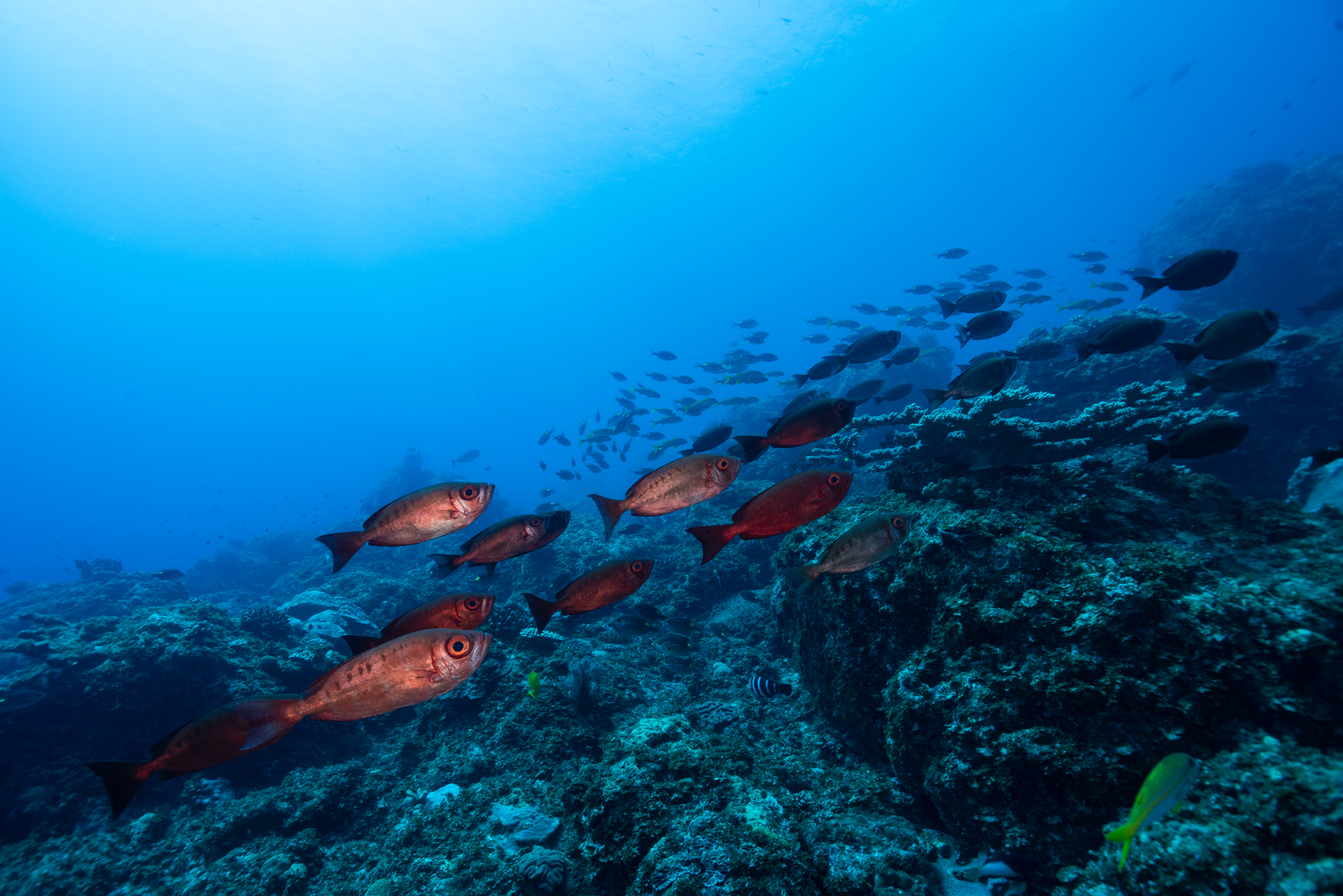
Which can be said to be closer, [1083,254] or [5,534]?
[1083,254]

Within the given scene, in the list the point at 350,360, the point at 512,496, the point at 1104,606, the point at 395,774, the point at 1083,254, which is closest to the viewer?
the point at 1104,606

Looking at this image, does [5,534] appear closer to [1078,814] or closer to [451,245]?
[451,245]

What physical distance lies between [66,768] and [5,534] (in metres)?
192

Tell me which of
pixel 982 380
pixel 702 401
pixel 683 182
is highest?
pixel 683 182

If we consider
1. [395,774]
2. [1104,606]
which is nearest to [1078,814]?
[1104,606]

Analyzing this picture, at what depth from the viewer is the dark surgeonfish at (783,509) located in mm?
2697

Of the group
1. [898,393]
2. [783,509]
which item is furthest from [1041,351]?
[783,509]

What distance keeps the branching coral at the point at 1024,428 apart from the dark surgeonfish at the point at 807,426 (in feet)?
8.05

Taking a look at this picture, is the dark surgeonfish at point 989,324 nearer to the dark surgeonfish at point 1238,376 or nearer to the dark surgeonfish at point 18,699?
the dark surgeonfish at point 1238,376

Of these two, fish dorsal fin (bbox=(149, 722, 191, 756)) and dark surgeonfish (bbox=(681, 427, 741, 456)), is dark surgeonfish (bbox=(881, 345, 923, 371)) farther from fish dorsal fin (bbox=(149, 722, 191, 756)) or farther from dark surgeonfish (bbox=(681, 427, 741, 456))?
fish dorsal fin (bbox=(149, 722, 191, 756))

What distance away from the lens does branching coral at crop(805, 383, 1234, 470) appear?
18.1ft

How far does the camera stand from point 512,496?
83.3m

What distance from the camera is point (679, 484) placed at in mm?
2898

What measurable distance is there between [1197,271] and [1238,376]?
1196mm
